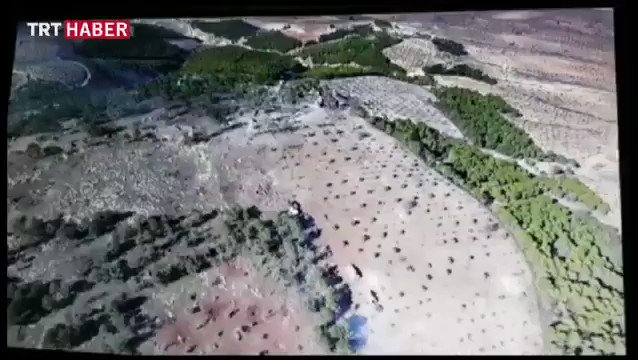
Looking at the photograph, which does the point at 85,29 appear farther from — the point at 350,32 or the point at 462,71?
the point at 462,71

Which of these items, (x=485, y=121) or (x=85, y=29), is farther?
(x=85, y=29)

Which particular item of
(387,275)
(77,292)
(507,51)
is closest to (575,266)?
(387,275)

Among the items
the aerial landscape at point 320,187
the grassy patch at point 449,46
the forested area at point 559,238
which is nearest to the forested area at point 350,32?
the aerial landscape at point 320,187

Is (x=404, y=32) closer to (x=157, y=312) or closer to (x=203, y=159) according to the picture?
(x=203, y=159)

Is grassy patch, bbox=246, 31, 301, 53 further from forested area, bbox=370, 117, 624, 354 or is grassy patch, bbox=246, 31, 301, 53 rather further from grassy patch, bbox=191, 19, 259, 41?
forested area, bbox=370, 117, 624, 354

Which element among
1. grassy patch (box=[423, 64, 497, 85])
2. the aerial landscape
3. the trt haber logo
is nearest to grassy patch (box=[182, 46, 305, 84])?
the aerial landscape

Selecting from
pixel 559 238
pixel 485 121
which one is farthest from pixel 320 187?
pixel 559 238
